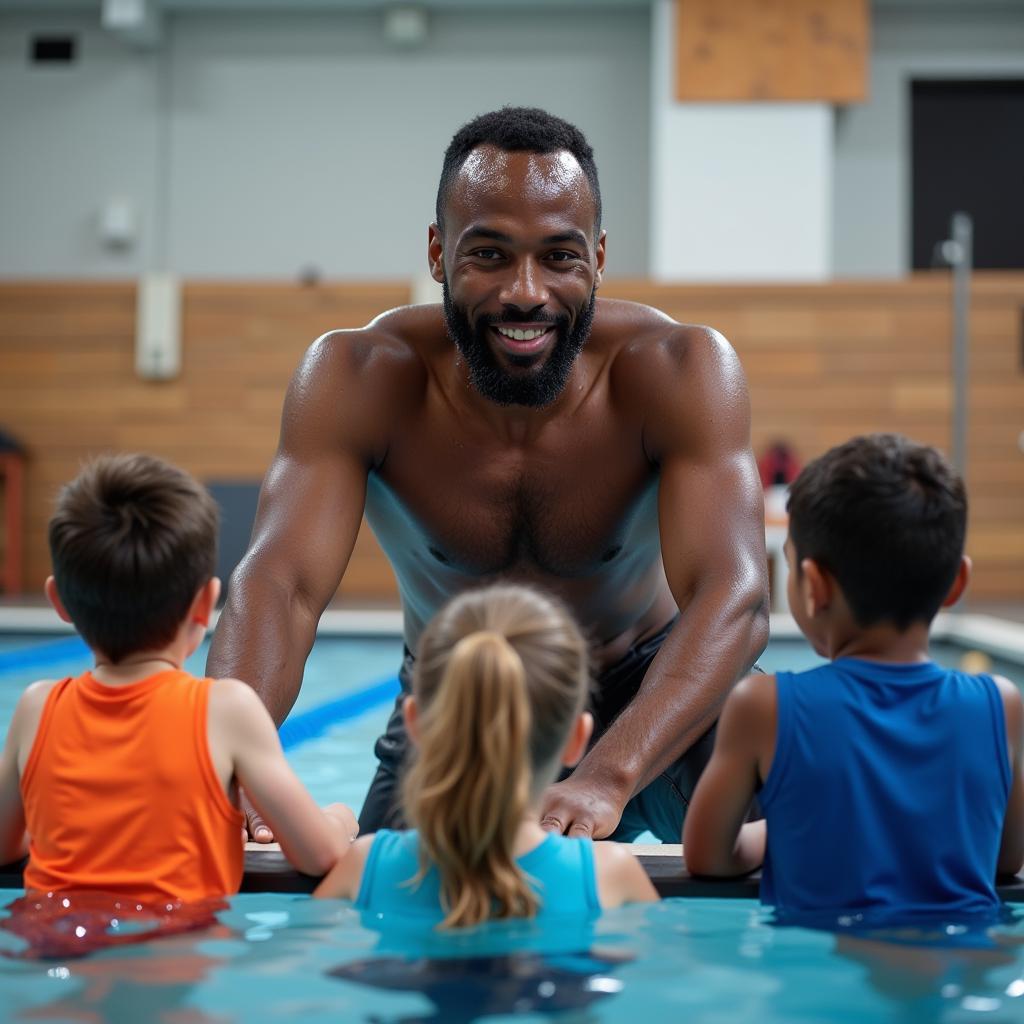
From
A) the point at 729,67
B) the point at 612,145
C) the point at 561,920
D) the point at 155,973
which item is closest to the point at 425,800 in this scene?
the point at 561,920

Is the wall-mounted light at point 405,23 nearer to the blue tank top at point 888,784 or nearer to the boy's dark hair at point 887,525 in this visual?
the boy's dark hair at point 887,525

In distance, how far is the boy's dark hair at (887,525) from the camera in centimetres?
166

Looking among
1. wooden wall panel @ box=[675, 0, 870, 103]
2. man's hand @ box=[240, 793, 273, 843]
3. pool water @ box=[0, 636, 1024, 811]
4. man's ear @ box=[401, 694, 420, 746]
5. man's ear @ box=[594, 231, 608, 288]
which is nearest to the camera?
man's ear @ box=[401, 694, 420, 746]

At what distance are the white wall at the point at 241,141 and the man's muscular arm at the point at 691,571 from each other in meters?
9.47

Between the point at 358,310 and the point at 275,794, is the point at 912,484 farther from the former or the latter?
the point at 358,310

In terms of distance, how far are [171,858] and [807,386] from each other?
9.18 metres

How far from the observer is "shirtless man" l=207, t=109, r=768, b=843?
2.27 m

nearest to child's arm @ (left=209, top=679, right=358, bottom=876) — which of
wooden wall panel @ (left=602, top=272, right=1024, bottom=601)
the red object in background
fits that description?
the red object in background

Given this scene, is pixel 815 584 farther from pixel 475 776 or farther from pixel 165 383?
pixel 165 383

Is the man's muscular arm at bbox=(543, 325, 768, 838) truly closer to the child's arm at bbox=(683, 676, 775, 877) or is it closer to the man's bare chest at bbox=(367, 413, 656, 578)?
the man's bare chest at bbox=(367, 413, 656, 578)

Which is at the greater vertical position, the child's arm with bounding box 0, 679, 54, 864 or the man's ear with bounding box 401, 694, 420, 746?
the man's ear with bounding box 401, 694, 420, 746

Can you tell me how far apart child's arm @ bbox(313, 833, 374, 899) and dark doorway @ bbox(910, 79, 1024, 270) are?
425 inches

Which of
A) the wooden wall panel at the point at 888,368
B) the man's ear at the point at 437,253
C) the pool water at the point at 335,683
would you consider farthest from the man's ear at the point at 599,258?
the wooden wall panel at the point at 888,368

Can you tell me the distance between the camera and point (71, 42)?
39.1 ft
